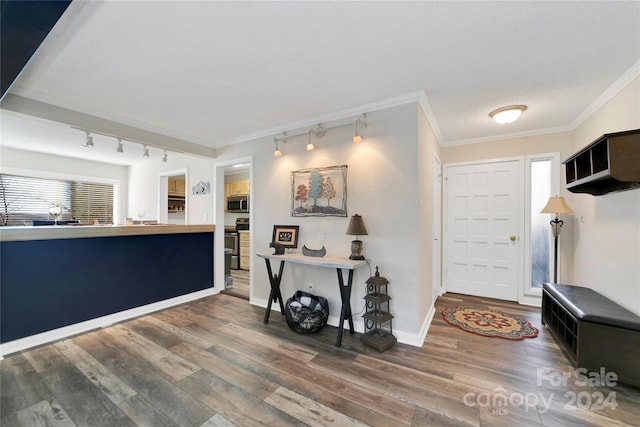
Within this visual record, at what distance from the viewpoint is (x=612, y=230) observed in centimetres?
256

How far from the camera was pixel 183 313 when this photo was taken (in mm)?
3537

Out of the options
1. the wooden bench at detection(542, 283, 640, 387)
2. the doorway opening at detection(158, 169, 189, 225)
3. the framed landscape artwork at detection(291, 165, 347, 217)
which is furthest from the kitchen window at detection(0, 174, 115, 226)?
the wooden bench at detection(542, 283, 640, 387)

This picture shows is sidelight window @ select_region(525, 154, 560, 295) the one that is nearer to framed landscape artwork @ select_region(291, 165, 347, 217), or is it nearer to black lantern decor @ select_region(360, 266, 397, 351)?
black lantern decor @ select_region(360, 266, 397, 351)

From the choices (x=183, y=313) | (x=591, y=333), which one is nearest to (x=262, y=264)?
(x=183, y=313)

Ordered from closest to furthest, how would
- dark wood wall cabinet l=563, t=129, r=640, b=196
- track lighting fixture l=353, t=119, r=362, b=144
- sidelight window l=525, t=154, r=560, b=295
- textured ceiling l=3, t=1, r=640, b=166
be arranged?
textured ceiling l=3, t=1, r=640, b=166
dark wood wall cabinet l=563, t=129, r=640, b=196
track lighting fixture l=353, t=119, r=362, b=144
sidelight window l=525, t=154, r=560, b=295

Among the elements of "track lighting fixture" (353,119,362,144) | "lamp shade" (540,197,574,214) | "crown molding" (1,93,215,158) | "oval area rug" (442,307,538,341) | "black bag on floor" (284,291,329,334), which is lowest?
"oval area rug" (442,307,538,341)

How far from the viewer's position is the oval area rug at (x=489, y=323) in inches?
112

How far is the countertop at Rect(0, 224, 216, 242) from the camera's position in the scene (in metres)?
2.55

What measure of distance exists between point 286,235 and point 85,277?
2392mm

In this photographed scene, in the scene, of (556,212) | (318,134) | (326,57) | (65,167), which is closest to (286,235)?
(318,134)

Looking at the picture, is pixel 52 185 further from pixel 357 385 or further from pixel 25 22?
pixel 357 385

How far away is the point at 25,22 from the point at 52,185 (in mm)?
5161

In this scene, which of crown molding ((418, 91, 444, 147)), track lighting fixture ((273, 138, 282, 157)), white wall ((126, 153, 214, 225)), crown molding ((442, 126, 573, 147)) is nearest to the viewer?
crown molding ((418, 91, 444, 147))

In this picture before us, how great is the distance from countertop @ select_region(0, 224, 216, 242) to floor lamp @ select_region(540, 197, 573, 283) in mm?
5122
